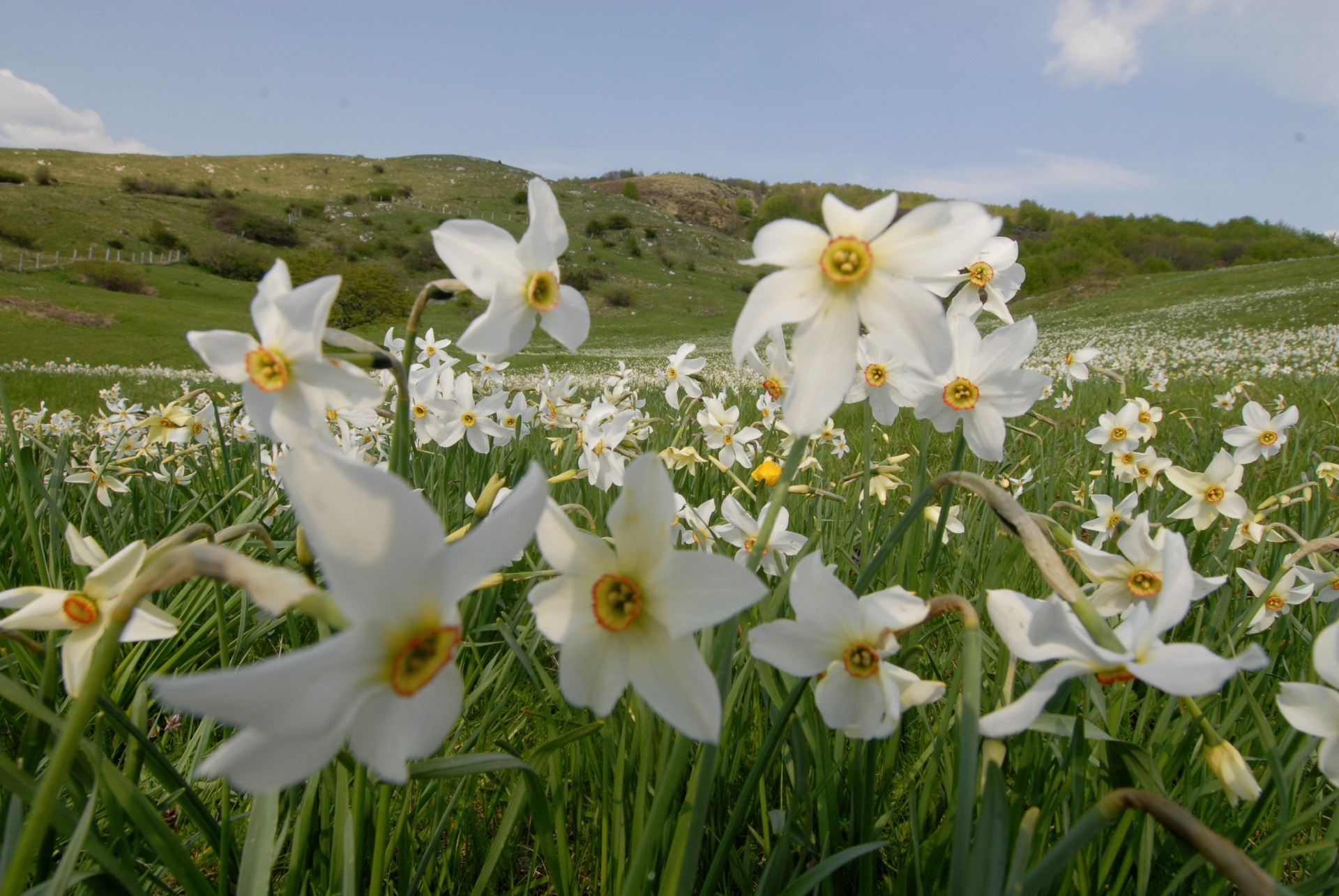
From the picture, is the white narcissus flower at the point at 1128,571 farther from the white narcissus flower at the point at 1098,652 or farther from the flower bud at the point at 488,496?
the flower bud at the point at 488,496

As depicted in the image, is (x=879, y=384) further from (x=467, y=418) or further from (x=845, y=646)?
(x=467, y=418)

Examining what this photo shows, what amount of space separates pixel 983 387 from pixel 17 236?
60.7 metres

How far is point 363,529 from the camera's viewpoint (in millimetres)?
559

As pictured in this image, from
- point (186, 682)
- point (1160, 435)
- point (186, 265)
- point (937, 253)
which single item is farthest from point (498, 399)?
point (186, 265)

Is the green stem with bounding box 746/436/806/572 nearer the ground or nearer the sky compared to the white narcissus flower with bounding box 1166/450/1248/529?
nearer the sky

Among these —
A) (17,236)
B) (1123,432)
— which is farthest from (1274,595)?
(17,236)

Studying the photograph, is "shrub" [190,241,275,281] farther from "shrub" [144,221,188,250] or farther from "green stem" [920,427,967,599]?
"green stem" [920,427,967,599]

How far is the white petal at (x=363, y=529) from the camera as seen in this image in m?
0.53

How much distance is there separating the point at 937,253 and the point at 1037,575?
87.3 inches

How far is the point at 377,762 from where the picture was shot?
0.56 m

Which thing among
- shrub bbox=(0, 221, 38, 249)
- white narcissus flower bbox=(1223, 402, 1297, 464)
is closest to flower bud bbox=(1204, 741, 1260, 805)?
white narcissus flower bbox=(1223, 402, 1297, 464)

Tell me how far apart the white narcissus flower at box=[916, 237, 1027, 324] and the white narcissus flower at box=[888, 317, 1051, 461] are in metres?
0.11

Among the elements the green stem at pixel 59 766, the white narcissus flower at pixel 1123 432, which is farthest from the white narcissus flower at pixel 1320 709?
the white narcissus flower at pixel 1123 432

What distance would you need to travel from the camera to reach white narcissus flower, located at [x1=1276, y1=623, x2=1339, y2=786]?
0.78m
